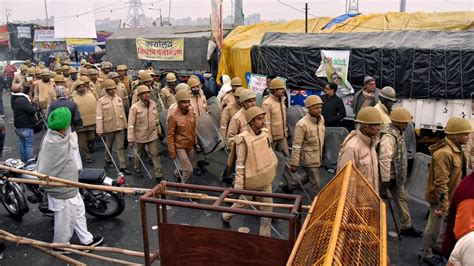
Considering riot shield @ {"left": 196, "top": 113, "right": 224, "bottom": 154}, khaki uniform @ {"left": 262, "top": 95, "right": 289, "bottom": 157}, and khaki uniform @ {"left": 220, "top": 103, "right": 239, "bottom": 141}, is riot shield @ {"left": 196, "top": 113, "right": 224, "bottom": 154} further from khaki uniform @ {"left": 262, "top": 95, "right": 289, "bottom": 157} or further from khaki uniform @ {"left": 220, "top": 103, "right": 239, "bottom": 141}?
khaki uniform @ {"left": 262, "top": 95, "right": 289, "bottom": 157}

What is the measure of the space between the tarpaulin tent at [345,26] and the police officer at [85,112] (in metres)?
4.67

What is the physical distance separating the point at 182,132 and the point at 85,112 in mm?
2959

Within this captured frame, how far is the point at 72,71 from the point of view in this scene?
1116 cm

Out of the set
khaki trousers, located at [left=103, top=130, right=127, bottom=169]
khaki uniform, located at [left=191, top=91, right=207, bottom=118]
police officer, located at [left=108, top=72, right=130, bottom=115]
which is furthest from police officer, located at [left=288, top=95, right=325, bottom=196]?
police officer, located at [left=108, top=72, right=130, bottom=115]

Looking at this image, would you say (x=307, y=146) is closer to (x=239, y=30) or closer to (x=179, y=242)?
(x=179, y=242)

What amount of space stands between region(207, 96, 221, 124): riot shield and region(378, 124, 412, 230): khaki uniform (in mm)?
4206

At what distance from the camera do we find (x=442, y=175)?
167 inches

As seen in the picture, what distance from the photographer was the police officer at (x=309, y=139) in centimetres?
560

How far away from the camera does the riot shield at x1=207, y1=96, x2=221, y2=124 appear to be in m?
8.57

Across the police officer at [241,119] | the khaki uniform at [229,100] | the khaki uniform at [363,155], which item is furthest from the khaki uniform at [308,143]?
the khaki uniform at [229,100]

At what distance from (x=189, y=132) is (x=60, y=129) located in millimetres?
2376

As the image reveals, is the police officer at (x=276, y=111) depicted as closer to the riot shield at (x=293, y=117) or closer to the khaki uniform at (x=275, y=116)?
the khaki uniform at (x=275, y=116)

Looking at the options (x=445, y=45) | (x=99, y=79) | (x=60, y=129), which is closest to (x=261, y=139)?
(x=60, y=129)

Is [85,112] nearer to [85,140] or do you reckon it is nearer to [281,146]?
[85,140]
